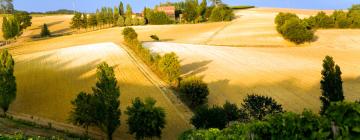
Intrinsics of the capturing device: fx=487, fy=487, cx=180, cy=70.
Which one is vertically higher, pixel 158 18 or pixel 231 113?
pixel 158 18

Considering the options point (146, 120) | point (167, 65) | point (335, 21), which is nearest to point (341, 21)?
point (335, 21)

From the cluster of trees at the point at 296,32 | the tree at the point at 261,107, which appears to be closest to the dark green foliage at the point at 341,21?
the cluster of trees at the point at 296,32

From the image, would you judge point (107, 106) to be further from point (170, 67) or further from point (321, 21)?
point (321, 21)

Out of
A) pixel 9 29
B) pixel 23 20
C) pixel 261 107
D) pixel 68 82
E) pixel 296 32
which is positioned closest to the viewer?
pixel 261 107

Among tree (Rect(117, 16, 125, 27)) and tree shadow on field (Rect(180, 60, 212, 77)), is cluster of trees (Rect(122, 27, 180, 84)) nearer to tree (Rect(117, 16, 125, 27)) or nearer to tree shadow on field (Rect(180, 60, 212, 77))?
tree shadow on field (Rect(180, 60, 212, 77))

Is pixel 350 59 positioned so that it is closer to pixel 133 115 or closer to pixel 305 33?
pixel 305 33

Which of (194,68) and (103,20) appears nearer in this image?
(194,68)

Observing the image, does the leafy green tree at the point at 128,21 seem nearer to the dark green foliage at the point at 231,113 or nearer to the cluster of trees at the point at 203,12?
the cluster of trees at the point at 203,12
